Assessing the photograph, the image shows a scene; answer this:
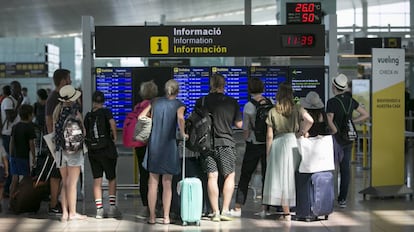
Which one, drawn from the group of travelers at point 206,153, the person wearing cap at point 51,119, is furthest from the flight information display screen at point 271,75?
the person wearing cap at point 51,119

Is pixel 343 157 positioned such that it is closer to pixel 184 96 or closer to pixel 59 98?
pixel 184 96

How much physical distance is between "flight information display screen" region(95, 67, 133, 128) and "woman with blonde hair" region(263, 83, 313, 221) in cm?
301

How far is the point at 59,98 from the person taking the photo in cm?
733

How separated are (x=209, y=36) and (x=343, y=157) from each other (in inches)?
93.9

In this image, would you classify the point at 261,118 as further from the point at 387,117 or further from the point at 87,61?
the point at 87,61

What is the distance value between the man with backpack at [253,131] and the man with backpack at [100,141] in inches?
56.8

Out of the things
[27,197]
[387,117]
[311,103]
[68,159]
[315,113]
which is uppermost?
[311,103]

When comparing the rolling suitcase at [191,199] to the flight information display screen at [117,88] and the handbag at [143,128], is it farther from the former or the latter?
the flight information display screen at [117,88]

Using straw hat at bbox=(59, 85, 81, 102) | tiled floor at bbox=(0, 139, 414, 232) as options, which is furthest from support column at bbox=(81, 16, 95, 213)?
straw hat at bbox=(59, 85, 81, 102)

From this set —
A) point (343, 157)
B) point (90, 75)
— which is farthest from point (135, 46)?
point (343, 157)

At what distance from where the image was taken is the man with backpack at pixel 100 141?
7.52 metres

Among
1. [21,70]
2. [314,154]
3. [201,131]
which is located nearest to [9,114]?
[201,131]

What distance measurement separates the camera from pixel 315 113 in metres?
7.67

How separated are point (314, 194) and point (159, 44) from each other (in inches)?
120
